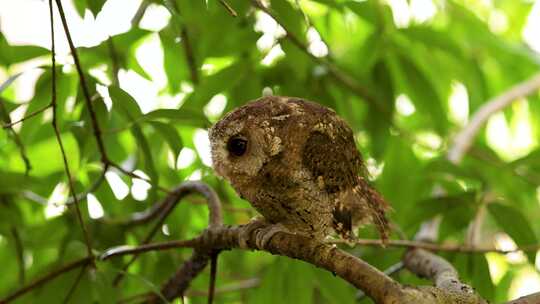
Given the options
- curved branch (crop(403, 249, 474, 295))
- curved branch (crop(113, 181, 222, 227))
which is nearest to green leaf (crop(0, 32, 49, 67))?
curved branch (crop(113, 181, 222, 227))

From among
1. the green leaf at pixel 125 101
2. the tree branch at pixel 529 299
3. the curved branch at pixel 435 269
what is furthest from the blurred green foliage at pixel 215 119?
the tree branch at pixel 529 299

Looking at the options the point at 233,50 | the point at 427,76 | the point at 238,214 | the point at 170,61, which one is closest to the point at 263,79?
the point at 233,50

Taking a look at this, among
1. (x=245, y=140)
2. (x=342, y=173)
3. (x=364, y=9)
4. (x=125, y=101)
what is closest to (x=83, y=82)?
(x=125, y=101)

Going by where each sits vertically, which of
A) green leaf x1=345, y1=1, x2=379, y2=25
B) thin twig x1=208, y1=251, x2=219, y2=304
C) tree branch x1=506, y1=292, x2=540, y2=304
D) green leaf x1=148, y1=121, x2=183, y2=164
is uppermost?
green leaf x1=345, y1=1, x2=379, y2=25

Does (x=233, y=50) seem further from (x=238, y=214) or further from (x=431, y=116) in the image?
(x=431, y=116)

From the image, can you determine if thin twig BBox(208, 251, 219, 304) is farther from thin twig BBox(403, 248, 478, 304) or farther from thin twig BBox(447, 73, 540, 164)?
thin twig BBox(447, 73, 540, 164)

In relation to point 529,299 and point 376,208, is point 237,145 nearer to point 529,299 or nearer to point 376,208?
point 376,208

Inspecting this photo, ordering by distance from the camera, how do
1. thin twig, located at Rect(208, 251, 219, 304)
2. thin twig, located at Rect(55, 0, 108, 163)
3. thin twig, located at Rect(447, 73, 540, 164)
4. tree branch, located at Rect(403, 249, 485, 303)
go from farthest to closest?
thin twig, located at Rect(447, 73, 540, 164), thin twig, located at Rect(208, 251, 219, 304), thin twig, located at Rect(55, 0, 108, 163), tree branch, located at Rect(403, 249, 485, 303)
